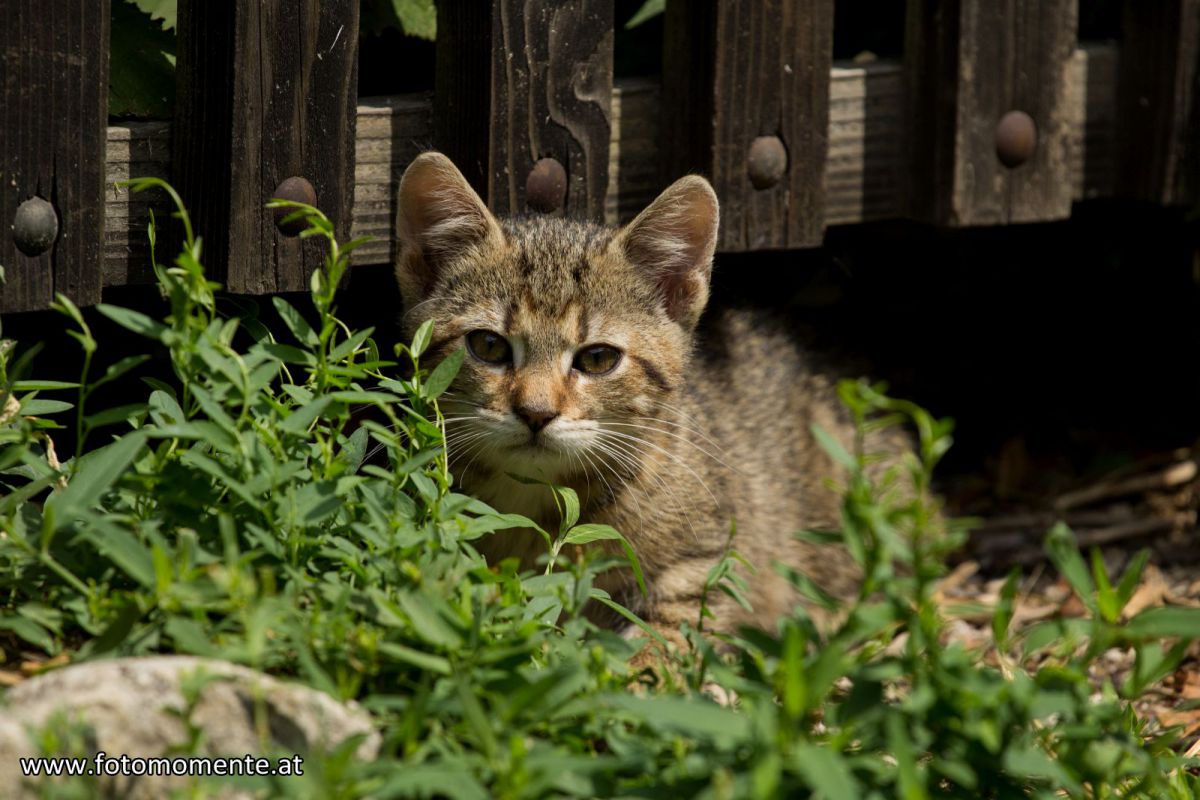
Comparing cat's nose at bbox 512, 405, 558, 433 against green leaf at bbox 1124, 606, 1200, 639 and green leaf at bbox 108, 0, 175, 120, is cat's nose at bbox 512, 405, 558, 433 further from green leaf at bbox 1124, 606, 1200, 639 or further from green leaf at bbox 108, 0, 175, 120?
green leaf at bbox 1124, 606, 1200, 639

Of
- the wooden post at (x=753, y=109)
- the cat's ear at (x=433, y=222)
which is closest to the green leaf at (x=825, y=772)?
the cat's ear at (x=433, y=222)

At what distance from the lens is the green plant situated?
2.01m

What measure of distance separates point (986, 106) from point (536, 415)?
1.99 m

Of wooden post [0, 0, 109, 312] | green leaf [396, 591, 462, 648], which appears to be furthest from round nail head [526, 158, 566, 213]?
green leaf [396, 591, 462, 648]

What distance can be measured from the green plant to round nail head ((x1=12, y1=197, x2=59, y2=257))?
0.67m

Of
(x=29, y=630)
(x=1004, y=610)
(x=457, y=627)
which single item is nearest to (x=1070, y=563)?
(x=1004, y=610)

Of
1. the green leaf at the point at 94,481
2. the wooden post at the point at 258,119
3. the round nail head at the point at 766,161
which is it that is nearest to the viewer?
the green leaf at the point at 94,481

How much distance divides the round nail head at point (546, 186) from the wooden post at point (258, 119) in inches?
23.3

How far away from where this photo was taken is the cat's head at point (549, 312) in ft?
11.9

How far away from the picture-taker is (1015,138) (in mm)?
4516

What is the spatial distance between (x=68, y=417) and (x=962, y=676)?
10.2 ft

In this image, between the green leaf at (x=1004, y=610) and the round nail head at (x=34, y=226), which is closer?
the green leaf at (x=1004, y=610)

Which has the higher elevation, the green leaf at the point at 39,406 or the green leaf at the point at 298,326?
the green leaf at the point at 298,326

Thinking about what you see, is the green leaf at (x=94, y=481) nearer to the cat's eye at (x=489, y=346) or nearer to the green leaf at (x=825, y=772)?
the green leaf at (x=825, y=772)
